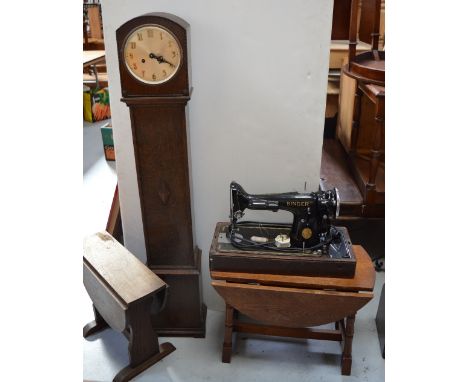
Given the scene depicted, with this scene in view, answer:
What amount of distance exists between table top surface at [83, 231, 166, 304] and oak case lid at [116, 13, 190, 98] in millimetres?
855

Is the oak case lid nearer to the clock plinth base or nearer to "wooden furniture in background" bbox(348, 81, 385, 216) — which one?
the clock plinth base

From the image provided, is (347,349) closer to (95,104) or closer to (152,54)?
(152,54)

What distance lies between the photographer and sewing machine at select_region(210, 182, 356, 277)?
1879 millimetres

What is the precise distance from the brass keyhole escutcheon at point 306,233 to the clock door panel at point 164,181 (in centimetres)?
56

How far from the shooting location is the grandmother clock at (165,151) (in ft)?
5.43

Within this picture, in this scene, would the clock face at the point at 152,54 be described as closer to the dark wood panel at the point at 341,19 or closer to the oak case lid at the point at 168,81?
the oak case lid at the point at 168,81

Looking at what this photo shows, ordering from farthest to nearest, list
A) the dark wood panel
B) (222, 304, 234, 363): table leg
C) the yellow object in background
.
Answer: the yellow object in background, the dark wood panel, (222, 304, 234, 363): table leg

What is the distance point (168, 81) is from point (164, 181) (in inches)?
18.5

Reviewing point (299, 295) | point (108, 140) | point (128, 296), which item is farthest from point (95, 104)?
point (299, 295)

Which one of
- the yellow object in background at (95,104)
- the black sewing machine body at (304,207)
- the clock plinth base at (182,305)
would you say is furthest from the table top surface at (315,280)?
the yellow object in background at (95,104)

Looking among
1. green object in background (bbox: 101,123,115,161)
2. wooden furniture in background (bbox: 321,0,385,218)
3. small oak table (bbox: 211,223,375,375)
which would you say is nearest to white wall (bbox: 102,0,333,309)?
small oak table (bbox: 211,223,375,375)

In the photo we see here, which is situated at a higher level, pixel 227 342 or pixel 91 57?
pixel 91 57

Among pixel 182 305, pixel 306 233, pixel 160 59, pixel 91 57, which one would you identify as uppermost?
pixel 91 57

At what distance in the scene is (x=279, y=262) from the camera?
1.90m
